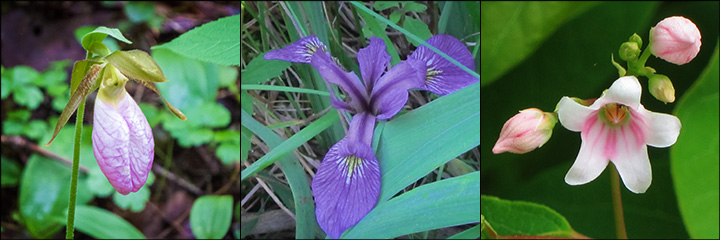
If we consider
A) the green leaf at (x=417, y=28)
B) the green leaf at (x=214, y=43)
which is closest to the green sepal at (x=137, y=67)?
the green leaf at (x=214, y=43)

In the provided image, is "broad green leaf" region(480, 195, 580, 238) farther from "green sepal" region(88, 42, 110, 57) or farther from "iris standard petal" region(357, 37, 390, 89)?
"green sepal" region(88, 42, 110, 57)

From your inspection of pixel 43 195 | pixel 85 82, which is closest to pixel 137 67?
pixel 85 82

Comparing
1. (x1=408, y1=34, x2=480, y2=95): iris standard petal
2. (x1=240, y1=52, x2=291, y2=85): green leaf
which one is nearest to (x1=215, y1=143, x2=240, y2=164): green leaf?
(x1=240, y1=52, x2=291, y2=85): green leaf

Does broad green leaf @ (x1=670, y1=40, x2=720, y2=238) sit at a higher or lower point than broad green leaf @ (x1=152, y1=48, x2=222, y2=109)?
lower

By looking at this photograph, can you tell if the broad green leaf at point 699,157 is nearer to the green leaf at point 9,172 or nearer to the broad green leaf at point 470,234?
the broad green leaf at point 470,234

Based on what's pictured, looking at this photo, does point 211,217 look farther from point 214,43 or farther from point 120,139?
point 120,139
